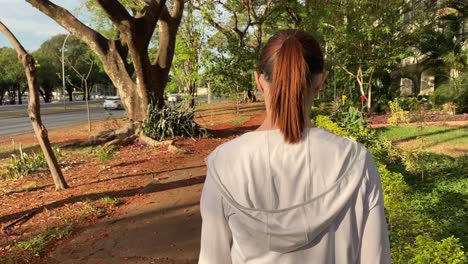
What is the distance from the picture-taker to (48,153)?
24.3 feet

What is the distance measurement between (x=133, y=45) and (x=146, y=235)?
813 cm

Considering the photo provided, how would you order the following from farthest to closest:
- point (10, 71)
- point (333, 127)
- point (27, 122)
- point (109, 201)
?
point (10, 71) < point (27, 122) < point (333, 127) < point (109, 201)

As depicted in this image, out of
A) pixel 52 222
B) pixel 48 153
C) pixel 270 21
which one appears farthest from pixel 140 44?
pixel 270 21

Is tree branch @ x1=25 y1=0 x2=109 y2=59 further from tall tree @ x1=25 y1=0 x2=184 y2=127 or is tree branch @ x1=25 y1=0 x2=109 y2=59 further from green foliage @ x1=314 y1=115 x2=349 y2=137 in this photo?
green foliage @ x1=314 y1=115 x2=349 y2=137

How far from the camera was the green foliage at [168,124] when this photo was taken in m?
13.1

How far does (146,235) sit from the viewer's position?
5.40 m

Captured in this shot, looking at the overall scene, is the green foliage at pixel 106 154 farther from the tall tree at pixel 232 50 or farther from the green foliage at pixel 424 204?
the tall tree at pixel 232 50

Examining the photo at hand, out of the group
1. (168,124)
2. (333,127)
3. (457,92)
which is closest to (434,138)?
(333,127)

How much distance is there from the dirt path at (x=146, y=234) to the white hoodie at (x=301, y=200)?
135 inches

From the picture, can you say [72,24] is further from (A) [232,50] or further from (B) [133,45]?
(A) [232,50]

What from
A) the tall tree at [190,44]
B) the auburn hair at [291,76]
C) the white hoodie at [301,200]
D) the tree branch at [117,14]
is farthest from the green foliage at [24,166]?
the tall tree at [190,44]

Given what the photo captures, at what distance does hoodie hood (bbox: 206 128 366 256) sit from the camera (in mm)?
1296

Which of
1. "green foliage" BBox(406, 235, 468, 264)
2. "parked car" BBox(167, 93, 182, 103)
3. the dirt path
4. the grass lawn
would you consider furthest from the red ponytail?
"parked car" BBox(167, 93, 182, 103)

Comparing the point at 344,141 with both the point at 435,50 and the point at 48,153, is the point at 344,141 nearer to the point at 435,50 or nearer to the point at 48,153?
the point at 48,153
